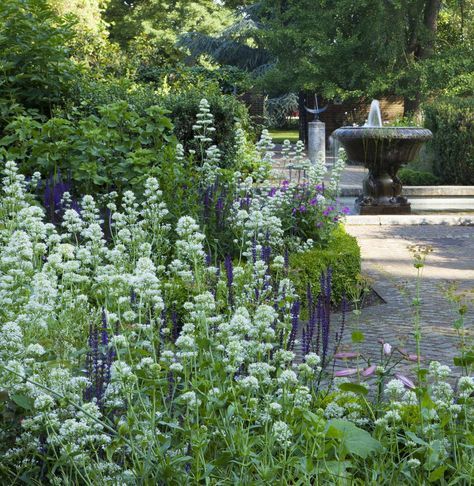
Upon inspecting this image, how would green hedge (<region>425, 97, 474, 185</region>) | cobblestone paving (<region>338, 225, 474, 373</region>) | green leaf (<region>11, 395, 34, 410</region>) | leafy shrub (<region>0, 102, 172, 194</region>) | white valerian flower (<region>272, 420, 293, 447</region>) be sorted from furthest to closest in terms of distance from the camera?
green hedge (<region>425, 97, 474, 185</region>)
leafy shrub (<region>0, 102, 172, 194</region>)
cobblestone paving (<region>338, 225, 474, 373</region>)
green leaf (<region>11, 395, 34, 410</region>)
white valerian flower (<region>272, 420, 293, 447</region>)

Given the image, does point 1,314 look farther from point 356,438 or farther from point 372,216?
point 372,216

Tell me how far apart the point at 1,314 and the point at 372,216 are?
1062 cm

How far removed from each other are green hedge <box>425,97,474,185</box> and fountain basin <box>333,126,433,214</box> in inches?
111

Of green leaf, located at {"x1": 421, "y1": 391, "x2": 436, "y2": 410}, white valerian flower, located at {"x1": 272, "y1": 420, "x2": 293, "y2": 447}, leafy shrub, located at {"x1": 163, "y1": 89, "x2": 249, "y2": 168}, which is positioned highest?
leafy shrub, located at {"x1": 163, "y1": 89, "x2": 249, "y2": 168}

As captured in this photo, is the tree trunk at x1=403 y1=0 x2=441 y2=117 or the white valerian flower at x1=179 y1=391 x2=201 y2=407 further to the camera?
the tree trunk at x1=403 y1=0 x2=441 y2=117

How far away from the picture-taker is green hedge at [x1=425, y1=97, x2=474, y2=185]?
18016 millimetres

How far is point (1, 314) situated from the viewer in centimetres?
425

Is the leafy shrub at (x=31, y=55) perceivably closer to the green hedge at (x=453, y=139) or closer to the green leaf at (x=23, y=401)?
the green leaf at (x=23, y=401)

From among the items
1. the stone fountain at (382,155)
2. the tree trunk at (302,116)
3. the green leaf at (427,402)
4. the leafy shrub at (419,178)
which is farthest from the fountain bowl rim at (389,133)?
the tree trunk at (302,116)

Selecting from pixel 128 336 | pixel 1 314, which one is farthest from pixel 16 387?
pixel 1 314

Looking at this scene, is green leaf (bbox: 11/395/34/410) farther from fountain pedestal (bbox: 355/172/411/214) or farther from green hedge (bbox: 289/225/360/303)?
fountain pedestal (bbox: 355/172/411/214)

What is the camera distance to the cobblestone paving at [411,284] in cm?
668

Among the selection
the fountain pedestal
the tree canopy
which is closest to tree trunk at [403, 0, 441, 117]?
the tree canopy

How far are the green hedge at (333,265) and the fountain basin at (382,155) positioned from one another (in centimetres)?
660
